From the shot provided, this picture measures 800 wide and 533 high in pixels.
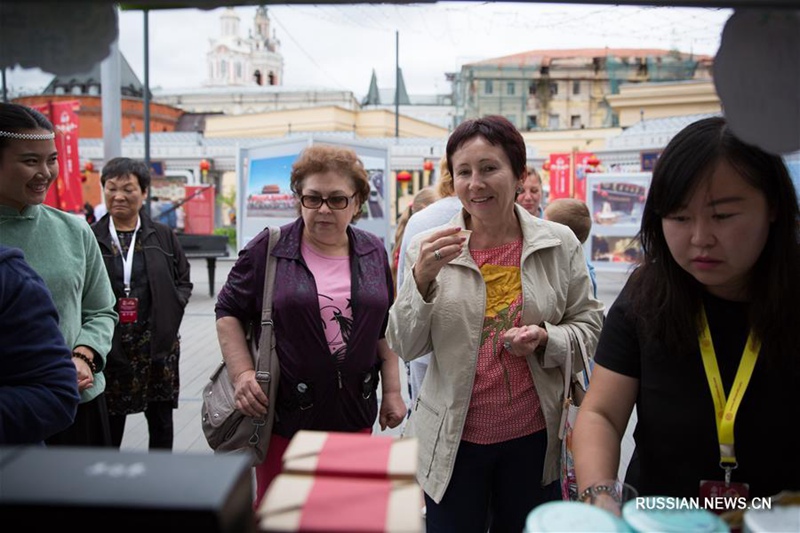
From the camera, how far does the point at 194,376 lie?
19.1 feet

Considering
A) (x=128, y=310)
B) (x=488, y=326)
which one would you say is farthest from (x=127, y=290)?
(x=488, y=326)

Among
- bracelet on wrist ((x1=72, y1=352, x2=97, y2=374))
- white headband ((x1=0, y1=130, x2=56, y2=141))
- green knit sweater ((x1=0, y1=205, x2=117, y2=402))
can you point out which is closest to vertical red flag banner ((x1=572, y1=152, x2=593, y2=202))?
green knit sweater ((x1=0, y1=205, x2=117, y2=402))

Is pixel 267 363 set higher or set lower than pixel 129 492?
lower

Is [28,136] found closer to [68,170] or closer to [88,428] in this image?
[88,428]

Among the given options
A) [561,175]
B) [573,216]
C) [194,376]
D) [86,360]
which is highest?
[561,175]

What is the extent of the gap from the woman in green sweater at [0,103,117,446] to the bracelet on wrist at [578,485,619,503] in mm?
1680

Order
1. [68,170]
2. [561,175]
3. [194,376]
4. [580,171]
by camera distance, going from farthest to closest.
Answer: [561,175] < [580,171] < [68,170] < [194,376]

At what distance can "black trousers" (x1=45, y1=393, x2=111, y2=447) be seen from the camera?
217 cm

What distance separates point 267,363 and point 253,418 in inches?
7.8

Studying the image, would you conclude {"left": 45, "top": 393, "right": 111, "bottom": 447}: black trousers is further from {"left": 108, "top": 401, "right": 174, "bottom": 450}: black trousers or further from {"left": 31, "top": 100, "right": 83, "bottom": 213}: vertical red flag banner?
{"left": 31, "top": 100, "right": 83, "bottom": 213}: vertical red flag banner

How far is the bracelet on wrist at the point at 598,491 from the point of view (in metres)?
1.08

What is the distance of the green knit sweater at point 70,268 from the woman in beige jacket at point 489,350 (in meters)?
1.11

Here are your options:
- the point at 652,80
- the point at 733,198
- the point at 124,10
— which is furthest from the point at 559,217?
the point at 652,80

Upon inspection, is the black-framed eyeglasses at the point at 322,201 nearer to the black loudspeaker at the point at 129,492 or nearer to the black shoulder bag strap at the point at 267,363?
the black shoulder bag strap at the point at 267,363
